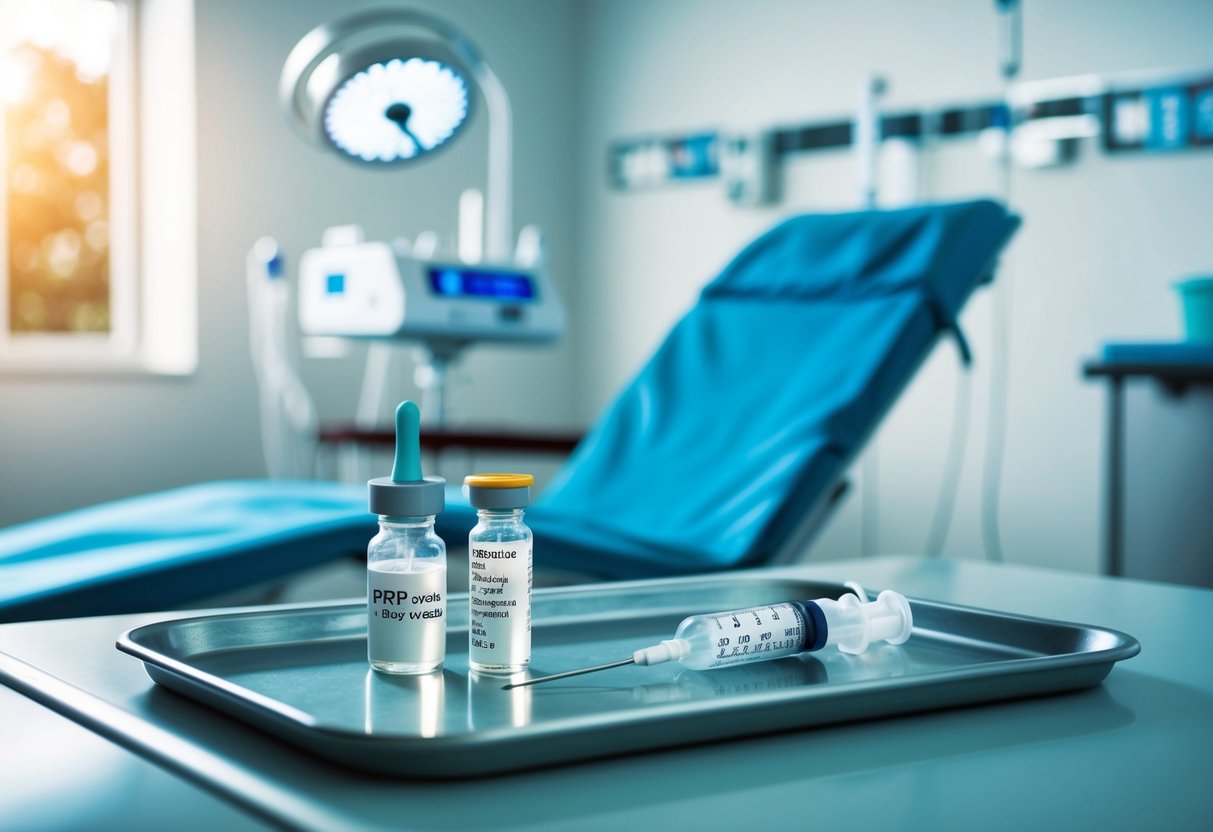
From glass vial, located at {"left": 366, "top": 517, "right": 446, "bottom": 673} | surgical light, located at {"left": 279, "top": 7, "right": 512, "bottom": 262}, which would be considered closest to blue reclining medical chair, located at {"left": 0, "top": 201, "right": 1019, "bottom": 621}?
surgical light, located at {"left": 279, "top": 7, "right": 512, "bottom": 262}

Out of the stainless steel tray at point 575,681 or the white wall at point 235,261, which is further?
the white wall at point 235,261

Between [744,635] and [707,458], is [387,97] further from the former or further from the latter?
[744,635]

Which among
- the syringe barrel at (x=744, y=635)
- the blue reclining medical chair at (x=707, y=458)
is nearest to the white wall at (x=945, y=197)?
the blue reclining medical chair at (x=707, y=458)

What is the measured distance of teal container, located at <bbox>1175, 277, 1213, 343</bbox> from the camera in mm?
2428

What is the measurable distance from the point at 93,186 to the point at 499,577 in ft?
10.9

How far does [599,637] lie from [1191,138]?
2.77 meters

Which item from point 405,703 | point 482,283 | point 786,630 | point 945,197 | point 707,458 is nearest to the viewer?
point 405,703

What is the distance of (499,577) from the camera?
1.96 ft

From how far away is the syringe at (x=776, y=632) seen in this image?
59 cm

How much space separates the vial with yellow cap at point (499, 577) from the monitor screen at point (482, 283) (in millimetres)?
1938

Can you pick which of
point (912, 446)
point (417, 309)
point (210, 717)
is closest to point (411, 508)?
point (210, 717)

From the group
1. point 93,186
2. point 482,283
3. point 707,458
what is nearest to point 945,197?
point 482,283

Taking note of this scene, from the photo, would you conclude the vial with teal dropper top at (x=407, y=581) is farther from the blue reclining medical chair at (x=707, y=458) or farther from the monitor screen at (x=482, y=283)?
the monitor screen at (x=482, y=283)

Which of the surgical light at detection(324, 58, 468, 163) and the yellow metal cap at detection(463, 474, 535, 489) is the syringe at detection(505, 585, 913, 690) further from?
the surgical light at detection(324, 58, 468, 163)
